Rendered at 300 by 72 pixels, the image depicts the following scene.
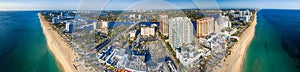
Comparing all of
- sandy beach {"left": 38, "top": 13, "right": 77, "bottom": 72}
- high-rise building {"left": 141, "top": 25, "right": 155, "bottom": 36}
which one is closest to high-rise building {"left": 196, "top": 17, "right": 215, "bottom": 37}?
high-rise building {"left": 141, "top": 25, "right": 155, "bottom": 36}

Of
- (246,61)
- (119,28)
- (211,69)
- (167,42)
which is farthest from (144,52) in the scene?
(246,61)

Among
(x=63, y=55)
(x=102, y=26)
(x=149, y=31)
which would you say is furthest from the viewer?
(x=102, y=26)

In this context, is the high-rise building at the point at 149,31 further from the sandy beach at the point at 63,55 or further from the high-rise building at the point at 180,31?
the sandy beach at the point at 63,55

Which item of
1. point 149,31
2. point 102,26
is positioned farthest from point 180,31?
point 102,26

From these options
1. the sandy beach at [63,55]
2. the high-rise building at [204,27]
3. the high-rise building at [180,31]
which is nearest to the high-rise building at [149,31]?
the high-rise building at [204,27]

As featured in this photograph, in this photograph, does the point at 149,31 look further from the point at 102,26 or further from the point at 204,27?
the point at 102,26

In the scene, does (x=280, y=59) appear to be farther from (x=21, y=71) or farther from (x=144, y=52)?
(x=21, y=71)

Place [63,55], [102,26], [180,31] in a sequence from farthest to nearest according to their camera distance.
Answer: [102,26] → [63,55] → [180,31]

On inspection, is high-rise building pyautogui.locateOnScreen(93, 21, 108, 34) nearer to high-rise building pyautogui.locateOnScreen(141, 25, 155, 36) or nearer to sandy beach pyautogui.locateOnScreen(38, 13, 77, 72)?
sandy beach pyautogui.locateOnScreen(38, 13, 77, 72)

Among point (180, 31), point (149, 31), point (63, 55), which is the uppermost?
point (180, 31)
